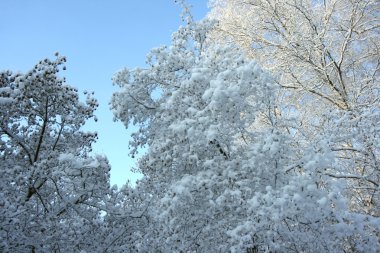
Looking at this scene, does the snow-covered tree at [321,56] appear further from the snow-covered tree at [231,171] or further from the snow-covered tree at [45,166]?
the snow-covered tree at [45,166]

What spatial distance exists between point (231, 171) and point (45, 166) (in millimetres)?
3276

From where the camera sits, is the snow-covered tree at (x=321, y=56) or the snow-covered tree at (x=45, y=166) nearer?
the snow-covered tree at (x=45, y=166)

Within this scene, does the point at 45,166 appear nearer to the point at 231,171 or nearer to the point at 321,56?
the point at 231,171

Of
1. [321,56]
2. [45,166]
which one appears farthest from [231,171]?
[321,56]

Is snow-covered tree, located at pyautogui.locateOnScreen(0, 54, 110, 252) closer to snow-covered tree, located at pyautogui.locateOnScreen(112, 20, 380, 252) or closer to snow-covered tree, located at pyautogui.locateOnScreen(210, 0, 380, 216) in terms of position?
snow-covered tree, located at pyautogui.locateOnScreen(112, 20, 380, 252)

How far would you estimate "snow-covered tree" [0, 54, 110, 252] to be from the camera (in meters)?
6.60

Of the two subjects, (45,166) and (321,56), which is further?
(321,56)

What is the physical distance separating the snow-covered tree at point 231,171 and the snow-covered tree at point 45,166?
3.64ft

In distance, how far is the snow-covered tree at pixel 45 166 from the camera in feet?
21.7

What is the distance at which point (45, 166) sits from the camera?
662 centimetres

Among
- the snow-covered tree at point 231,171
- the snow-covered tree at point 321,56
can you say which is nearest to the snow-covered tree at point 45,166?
the snow-covered tree at point 231,171

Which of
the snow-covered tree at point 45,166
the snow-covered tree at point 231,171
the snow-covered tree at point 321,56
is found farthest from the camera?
the snow-covered tree at point 321,56

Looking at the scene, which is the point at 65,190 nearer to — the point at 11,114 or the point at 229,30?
the point at 11,114

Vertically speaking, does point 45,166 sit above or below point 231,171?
above
